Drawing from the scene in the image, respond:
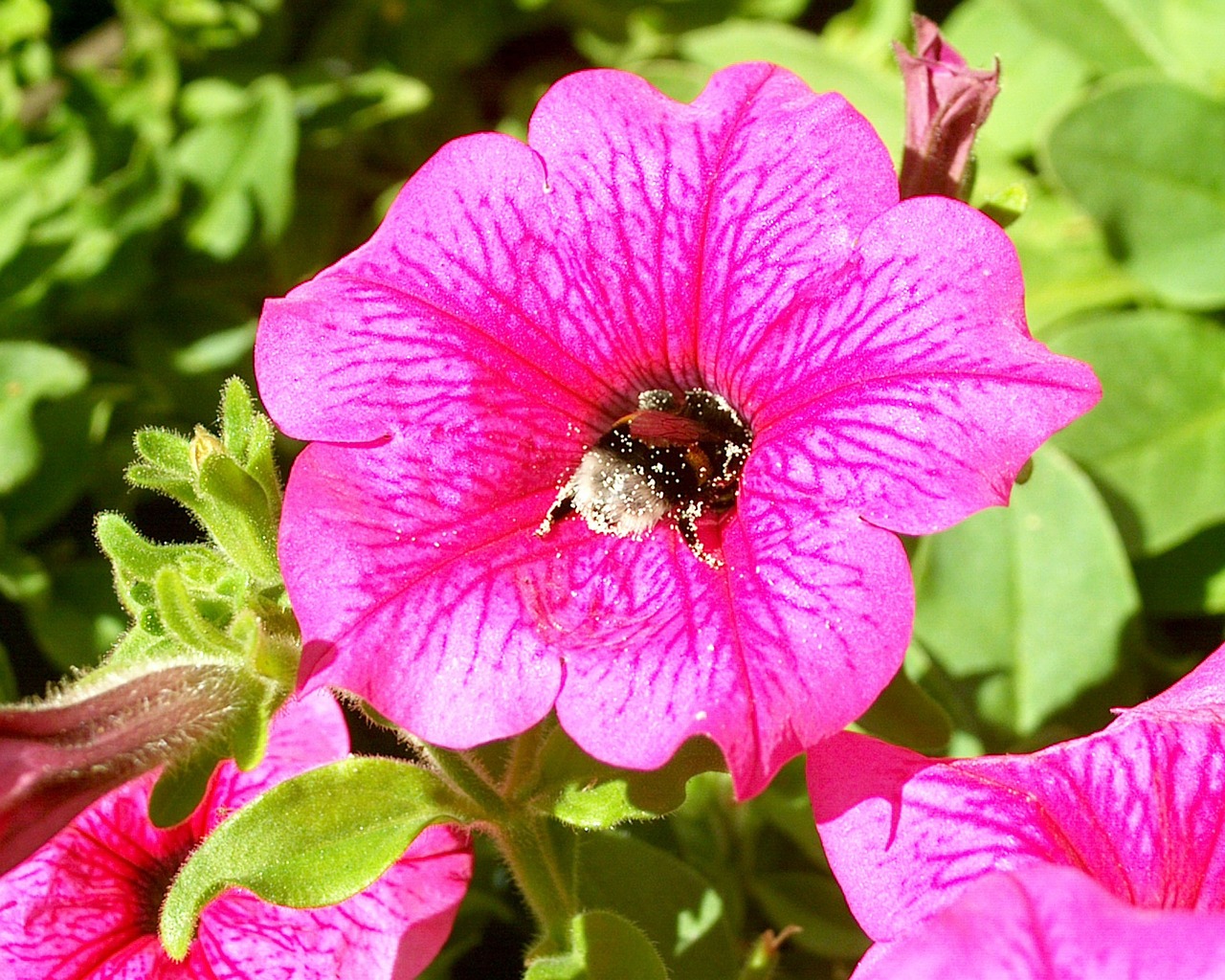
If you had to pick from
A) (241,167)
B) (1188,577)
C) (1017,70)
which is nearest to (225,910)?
(241,167)

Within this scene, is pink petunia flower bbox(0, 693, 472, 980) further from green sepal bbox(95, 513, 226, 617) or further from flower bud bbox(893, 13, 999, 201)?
flower bud bbox(893, 13, 999, 201)

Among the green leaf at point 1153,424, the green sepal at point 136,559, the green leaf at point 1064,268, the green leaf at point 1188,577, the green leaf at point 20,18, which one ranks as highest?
the green leaf at point 20,18

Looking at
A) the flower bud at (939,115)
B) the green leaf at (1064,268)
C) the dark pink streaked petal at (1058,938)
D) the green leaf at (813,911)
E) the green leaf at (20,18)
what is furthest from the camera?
the green leaf at (1064,268)

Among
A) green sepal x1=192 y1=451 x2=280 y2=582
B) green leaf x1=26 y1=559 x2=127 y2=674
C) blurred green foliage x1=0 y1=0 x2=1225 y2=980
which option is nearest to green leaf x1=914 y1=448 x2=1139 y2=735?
blurred green foliage x1=0 y1=0 x2=1225 y2=980

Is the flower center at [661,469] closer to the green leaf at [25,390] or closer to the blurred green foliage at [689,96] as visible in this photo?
the blurred green foliage at [689,96]

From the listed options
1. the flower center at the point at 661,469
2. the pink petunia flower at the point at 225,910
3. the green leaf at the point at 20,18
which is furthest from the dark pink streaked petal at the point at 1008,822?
the green leaf at the point at 20,18

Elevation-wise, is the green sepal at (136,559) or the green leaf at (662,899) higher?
the green sepal at (136,559)

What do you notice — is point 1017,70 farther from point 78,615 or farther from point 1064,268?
point 78,615
